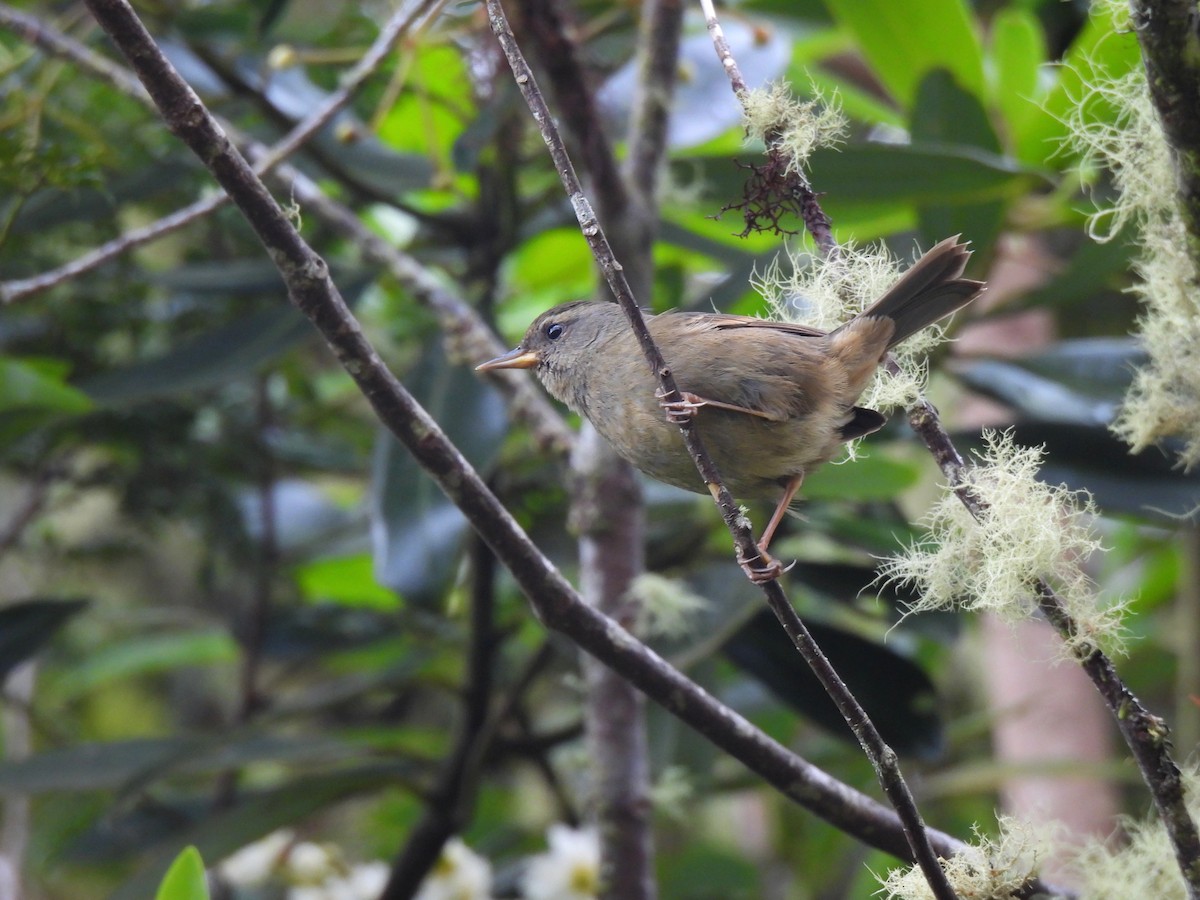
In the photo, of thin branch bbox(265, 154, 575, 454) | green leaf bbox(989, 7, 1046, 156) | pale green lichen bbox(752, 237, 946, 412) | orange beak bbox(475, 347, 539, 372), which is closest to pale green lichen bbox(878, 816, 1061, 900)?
pale green lichen bbox(752, 237, 946, 412)

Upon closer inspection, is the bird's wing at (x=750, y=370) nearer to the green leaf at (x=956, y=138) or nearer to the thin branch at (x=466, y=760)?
the green leaf at (x=956, y=138)

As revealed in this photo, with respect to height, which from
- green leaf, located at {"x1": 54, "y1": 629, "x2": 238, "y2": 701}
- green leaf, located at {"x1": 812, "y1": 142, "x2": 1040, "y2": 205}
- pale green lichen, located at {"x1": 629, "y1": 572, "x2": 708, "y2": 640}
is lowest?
pale green lichen, located at {"x1": 629, "y1": 572, "x2": 708, "y2": 640}

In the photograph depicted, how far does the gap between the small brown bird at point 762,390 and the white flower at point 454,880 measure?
140 cm

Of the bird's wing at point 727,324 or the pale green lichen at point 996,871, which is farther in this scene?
the bird's wing at point 727,324

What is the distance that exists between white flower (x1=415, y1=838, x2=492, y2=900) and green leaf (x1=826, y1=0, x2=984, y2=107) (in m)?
2.15

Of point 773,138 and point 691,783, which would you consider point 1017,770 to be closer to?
point 691,783

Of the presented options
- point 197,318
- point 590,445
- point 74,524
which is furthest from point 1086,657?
point 74,524

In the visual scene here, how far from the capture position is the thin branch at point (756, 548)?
1.13 metres

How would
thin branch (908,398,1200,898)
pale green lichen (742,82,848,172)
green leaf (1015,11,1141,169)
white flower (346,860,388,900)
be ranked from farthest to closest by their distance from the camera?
white flower (346,860,388,900) → green leaf (1015,11,1141,169) → pale green lichen (742,82,848,172) → thin branch (908,398,1200,898)

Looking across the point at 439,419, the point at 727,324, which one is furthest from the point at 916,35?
the point at 439,419

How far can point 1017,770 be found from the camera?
9.66 feet

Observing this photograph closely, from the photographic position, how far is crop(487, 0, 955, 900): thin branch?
113 cm

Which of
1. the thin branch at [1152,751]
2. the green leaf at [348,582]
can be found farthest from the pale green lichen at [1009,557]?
the green leaf at [348,582]

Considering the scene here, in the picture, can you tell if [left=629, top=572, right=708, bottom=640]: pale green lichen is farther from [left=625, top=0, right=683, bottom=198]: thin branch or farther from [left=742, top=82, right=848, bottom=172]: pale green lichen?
[left=742, top=82, right=848, bottom=172]: pale green lichen
